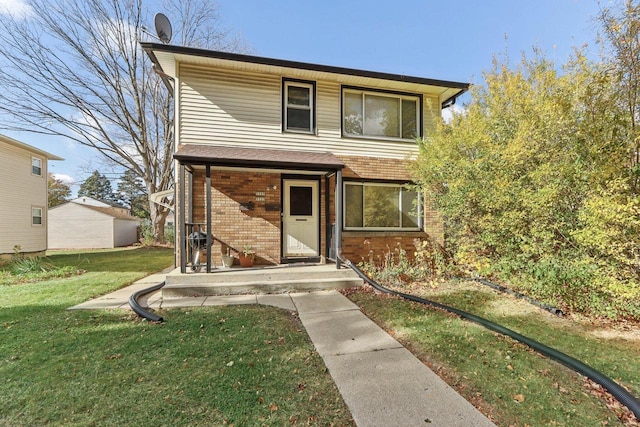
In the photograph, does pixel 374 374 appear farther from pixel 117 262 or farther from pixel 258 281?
pixel 117 262

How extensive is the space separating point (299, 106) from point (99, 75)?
14721 millimetres

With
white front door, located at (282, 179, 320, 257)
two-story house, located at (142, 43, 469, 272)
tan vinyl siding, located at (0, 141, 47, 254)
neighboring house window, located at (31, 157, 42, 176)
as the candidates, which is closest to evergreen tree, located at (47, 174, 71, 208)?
neighboring house window, located at (31, 157, 42, 176)

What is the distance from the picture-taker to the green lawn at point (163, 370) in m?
2.19

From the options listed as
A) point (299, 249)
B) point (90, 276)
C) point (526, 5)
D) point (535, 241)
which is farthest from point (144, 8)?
point (535, 241)

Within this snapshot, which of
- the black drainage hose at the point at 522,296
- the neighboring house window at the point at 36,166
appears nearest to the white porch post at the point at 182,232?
the black drainage hose at the point at 522,296

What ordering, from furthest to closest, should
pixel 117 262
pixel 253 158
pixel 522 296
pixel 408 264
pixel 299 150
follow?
pixel 117 262 < pixel 299 150 < pixel 408 264 < pixel 253 158 < pixel 522 296

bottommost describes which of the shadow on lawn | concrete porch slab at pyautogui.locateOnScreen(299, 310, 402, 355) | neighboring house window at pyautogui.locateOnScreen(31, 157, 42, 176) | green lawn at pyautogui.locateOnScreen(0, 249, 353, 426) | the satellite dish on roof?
the shadow on lawn

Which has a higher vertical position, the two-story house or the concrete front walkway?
the two-story house

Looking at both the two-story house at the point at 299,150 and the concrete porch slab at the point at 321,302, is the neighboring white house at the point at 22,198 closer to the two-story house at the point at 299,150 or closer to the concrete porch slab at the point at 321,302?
the two-story house at the point at 299,150

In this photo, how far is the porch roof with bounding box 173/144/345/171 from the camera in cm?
574

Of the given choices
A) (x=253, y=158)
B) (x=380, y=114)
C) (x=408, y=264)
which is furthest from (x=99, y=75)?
(x=408, y=264)

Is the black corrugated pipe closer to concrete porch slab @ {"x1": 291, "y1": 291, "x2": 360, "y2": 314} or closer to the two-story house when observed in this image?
concrete porch slab @ {"x1": 291, "y1": 291, "x2": 360, "y2": 314}

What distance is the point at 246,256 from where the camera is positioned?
22.1 ft

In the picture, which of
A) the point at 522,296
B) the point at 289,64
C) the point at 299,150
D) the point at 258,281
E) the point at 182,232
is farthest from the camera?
the point at 299,150
